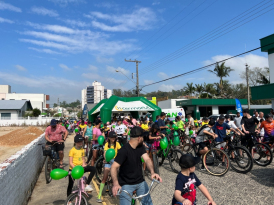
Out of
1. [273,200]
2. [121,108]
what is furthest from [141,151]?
[121,108]

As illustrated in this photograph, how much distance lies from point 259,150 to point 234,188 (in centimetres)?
259

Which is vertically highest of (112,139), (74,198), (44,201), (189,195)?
(112,139)

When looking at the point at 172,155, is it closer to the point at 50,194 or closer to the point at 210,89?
the point at 50,194

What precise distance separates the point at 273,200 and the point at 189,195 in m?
2.95

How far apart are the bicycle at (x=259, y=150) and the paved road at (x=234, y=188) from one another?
0.28m

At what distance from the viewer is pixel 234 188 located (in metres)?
5.64

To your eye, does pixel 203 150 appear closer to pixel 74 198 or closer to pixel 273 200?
pixel 273 200

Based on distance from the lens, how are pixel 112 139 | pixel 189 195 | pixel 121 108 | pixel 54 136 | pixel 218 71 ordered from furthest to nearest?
pixel 218 71 < pixel 121 108 < pixel 54 136 < pixel 112 139 < pixel 189 195

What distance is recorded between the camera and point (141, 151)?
3.50 m

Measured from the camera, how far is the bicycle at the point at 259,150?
7278mm

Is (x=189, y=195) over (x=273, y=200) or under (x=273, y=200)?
over

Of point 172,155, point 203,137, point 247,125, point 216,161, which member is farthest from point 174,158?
point 247,125

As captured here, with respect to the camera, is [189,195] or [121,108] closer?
[189,195]

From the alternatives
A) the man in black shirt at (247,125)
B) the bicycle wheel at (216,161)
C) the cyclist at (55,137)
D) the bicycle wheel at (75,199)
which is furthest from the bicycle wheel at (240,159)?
the cyclist at (55,137)
